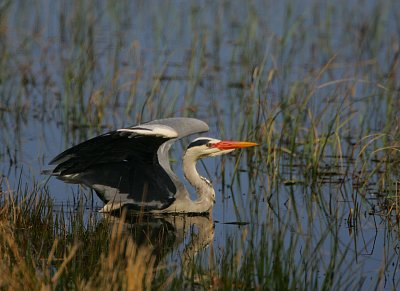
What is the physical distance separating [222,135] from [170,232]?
198cm

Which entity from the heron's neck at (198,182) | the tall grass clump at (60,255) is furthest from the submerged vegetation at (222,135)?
the heron's neck at (198,182)

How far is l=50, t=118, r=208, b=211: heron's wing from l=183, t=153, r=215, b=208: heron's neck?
254 mm

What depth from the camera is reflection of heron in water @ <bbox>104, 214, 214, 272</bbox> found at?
6.80 meters

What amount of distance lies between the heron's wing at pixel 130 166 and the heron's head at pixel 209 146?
0.38m

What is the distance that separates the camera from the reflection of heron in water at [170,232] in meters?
6.80

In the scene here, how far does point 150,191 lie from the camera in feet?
25.7

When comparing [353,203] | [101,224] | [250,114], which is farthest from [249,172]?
[101,224]

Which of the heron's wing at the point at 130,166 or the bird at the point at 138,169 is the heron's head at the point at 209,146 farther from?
the heron's wing at the point at 130,166

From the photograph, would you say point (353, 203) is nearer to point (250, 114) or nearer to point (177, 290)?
point (250, 114)

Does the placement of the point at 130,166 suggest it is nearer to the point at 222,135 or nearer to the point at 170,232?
the point at 170,232

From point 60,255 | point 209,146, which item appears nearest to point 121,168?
point 209,146

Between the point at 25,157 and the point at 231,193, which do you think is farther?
the point at 25,157

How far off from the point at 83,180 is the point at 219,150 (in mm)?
1256

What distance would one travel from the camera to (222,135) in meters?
9.18
